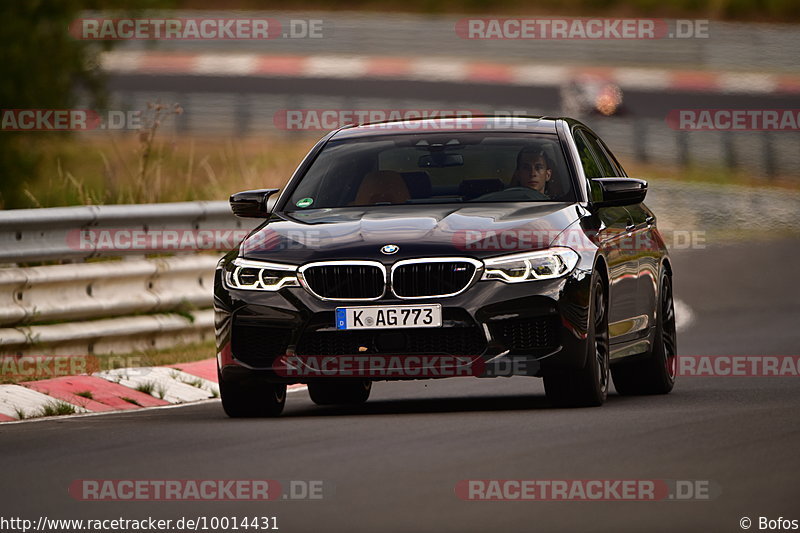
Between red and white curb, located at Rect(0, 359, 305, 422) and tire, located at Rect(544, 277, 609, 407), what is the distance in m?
2.75

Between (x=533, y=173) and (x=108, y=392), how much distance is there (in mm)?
2976

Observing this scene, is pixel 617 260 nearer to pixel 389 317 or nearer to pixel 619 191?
pixel 619 191

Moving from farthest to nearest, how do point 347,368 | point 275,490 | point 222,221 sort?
point 222,221
point 347,368
point 275,490

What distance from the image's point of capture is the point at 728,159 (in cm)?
3438

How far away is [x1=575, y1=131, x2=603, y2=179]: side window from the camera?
11.4 metres

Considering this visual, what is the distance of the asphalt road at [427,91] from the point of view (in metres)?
38.8

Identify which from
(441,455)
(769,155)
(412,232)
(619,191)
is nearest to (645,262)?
(619,191)

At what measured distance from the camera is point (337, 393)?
38.7ft

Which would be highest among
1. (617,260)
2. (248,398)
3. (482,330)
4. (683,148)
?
(617,260)

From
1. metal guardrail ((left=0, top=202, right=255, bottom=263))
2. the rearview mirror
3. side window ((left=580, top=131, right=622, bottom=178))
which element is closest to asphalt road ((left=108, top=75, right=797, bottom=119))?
metal guardrail ((left=0, top=202, right=255, bottom=263))

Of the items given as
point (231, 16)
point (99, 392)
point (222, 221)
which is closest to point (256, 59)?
point (231, 16)

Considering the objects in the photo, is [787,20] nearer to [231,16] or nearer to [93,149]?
[231,16]

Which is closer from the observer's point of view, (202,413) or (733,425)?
→ (733,425)

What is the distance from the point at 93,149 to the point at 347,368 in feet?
67.0
